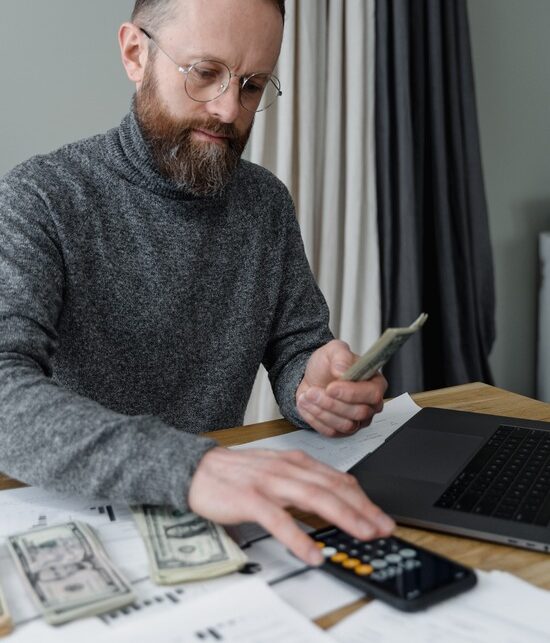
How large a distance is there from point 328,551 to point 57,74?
66.2 inches

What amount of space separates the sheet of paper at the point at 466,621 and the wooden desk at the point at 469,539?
0.02 metres

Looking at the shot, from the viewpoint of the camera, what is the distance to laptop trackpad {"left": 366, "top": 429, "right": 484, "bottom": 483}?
94 centimetres

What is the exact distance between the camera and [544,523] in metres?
0.80

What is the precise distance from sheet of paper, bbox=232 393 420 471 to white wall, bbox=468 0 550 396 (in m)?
1.95

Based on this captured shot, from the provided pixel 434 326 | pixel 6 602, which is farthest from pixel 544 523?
pixel 434 326

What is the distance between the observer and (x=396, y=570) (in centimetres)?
69

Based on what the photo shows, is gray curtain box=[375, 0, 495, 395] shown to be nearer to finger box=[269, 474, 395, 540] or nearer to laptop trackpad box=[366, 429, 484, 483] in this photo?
laptop trackpad box=[366, 429, 484, 483]

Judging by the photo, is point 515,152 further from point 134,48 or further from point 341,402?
point 341,402

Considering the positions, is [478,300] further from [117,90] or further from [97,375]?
[97,375]

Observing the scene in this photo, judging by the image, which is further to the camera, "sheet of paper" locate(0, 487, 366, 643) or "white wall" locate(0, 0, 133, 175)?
"white wall" locate(0, 0, 133, 175)

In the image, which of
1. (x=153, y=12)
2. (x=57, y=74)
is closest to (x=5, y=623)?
(x=153, y=12)

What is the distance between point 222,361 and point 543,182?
84.1 inches

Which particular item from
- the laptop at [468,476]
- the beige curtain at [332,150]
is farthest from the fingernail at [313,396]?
the beige curtain at [332,150]

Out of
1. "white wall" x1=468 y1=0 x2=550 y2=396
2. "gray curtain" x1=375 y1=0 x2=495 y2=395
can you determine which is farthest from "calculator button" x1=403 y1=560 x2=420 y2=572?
"white wall" x1=468 y1=0 x2=550 y2=396
